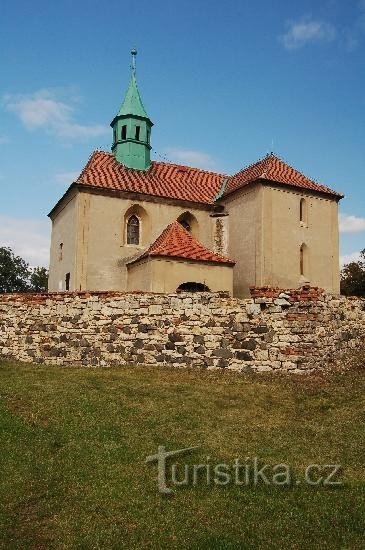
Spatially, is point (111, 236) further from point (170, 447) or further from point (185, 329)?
point (170, 447)

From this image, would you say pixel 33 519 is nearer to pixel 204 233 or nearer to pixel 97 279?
pixel 97 279

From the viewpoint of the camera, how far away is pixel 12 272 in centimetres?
6197

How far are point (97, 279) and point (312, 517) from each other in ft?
67.6

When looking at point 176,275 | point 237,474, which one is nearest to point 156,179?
point 176,275

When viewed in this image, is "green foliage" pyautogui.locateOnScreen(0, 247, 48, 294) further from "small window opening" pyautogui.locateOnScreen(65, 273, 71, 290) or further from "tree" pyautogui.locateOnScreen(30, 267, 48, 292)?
"small window opening" pyautogui.locateOnScreen(65, 273, 71, 290)

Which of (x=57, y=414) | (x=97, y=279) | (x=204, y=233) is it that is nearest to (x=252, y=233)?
(x=204, y=233)

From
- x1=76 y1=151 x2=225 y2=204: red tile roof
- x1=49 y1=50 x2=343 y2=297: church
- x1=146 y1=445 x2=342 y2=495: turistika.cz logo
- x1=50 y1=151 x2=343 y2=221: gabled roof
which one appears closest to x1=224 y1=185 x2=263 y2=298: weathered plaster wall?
x1=49 y1=50 x2=343 y2=297: church

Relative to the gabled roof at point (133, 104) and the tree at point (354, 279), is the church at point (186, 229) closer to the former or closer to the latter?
the gabled roof at point (133, 104)

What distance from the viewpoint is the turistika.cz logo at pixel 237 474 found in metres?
7.54

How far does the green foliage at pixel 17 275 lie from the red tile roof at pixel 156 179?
35.2 meters

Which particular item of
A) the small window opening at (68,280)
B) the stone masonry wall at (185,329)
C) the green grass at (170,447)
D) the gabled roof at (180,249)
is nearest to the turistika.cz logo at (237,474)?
the green grass at (170,447)

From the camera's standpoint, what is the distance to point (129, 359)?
1598cm

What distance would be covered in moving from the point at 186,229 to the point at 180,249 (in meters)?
5.20

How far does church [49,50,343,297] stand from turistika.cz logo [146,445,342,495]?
15.2 meters
